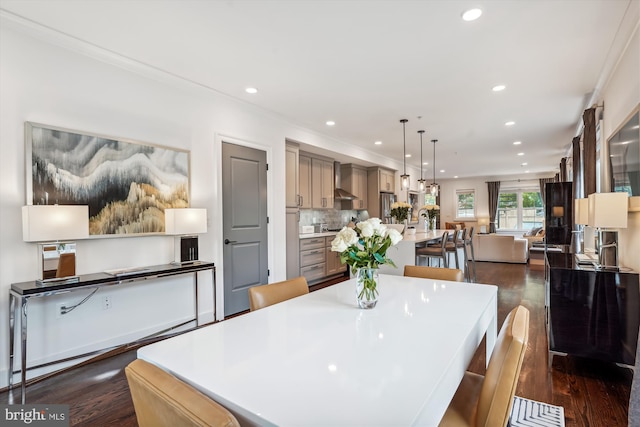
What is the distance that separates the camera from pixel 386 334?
122 cm

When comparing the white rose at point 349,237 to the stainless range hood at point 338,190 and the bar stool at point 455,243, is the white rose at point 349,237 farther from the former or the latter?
the stainless range hood at point 338,190

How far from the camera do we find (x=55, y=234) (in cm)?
225

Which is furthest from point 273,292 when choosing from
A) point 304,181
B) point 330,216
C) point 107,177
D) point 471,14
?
point 330,216

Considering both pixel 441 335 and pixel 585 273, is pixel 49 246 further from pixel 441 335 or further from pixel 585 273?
pixel 585 273

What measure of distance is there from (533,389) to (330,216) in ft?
17.6

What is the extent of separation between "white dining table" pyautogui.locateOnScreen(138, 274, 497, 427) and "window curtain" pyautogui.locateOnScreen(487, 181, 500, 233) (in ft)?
37.4

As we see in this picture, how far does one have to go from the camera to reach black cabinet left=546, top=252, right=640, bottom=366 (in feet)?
7.81

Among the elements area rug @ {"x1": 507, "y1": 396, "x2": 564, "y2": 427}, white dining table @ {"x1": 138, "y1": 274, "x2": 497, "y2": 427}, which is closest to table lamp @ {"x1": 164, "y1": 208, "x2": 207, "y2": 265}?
white dining table @ {"x1": 138, "y1": 274, "x2": 497, "y2": 427}

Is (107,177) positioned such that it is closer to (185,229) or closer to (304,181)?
(185,229)

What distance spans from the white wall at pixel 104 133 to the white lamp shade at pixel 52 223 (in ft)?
1.00

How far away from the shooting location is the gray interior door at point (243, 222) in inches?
152

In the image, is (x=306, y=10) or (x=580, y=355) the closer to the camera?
(x=306, y=10)

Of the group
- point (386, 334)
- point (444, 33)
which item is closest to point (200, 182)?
point (444, 33)

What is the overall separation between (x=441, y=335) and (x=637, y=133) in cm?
245
